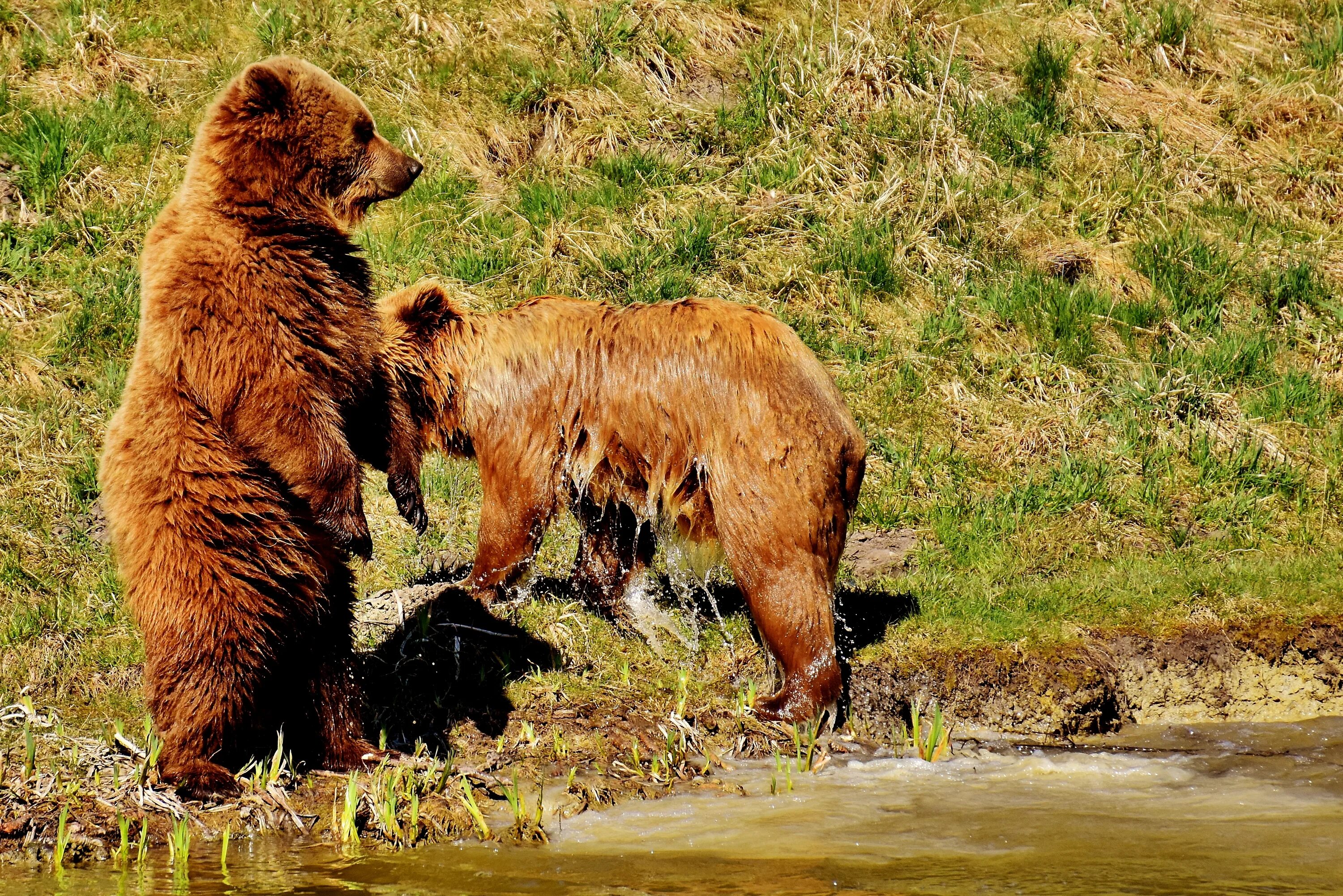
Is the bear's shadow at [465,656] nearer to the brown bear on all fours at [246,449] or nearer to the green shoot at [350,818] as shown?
the brown bear on all fours at [246,449]

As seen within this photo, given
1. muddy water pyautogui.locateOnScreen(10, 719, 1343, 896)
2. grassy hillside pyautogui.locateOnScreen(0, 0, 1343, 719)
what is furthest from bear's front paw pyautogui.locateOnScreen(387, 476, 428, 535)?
muddy water pyautogui.locateOnScreen(10, 719, 1343, 896)

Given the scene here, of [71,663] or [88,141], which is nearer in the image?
[71,663]

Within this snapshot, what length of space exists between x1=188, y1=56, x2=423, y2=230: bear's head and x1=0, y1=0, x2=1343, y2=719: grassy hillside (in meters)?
2.34

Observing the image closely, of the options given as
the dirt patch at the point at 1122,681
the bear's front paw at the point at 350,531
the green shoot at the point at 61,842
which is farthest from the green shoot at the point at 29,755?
the dirt patch at the point at 1122,681

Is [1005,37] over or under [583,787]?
over

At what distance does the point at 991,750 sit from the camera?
5.85m

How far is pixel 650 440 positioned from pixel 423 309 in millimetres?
1470

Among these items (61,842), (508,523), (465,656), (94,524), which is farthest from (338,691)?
(94,524)

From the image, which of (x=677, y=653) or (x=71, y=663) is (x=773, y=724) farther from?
(x=71, y=663)

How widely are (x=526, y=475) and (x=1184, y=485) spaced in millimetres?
3973

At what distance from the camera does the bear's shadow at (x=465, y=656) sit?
5.98 m

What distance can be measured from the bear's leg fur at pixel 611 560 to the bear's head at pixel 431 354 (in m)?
0.83

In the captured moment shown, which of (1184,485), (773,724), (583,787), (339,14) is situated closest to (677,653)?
(773,724)

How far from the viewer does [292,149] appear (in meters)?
5.20
